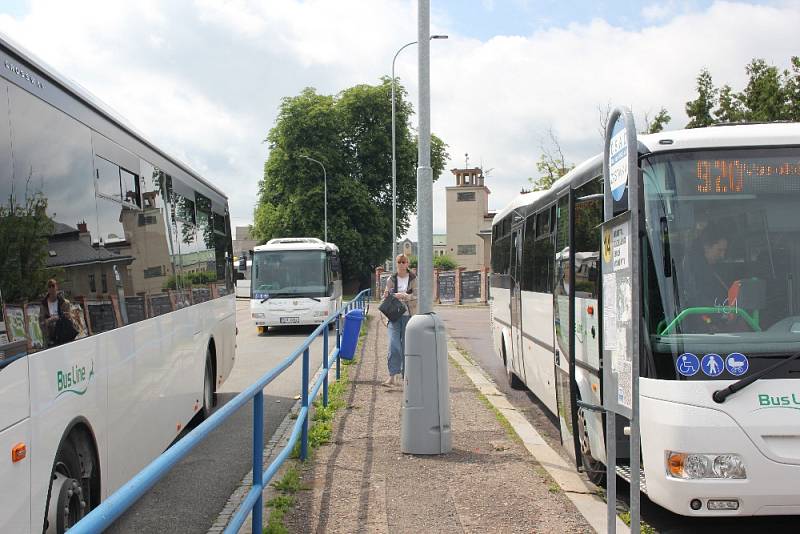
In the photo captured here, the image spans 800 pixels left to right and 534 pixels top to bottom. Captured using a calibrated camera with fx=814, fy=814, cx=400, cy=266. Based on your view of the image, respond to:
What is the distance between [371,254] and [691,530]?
4823 cm

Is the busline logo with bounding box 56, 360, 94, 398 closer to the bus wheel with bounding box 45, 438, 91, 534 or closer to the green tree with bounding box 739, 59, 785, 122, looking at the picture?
the bus wheel with bounding box 45, 438, 91, 534

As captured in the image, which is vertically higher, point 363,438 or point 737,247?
point 737,247

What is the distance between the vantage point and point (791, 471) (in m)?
4.81

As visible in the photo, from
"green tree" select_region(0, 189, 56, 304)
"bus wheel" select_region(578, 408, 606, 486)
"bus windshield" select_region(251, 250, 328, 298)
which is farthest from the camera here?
"bus windshield" select_region(251, 250, 328, 298)

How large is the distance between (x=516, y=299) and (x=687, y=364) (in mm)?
5866

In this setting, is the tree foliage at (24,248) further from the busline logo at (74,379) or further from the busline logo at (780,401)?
the busline logo at (780,401)

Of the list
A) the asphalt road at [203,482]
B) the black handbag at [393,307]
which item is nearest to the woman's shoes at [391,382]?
the black handbag at [393,307]

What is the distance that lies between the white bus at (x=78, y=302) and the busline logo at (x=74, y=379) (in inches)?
0.5

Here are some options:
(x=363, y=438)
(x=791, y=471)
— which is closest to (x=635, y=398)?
(x=791, y=471)

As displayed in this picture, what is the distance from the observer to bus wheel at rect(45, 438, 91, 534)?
4.05 meters

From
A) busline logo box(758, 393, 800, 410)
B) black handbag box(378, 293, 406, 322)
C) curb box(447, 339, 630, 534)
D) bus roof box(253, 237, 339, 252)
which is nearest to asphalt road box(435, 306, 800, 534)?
curb box(447, 339, 630, 534)

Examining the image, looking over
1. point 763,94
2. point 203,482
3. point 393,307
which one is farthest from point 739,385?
point 763,94

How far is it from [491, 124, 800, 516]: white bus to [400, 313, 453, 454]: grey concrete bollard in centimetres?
161

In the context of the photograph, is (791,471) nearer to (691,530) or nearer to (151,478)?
(691,530)
